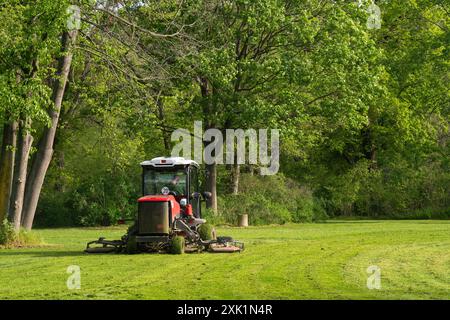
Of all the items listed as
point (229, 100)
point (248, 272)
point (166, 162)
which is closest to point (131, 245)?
point (166, 162)

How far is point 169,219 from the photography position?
2317cm

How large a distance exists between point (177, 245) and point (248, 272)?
4.86 meters

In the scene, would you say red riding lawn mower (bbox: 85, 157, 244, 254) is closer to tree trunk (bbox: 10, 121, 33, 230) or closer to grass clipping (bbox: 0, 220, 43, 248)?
grass clipping (bbox: 0, 220, 43, 248)

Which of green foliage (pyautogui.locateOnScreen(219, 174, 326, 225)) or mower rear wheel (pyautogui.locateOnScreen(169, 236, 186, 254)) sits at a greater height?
green foliage (pyautogui.locateOnScreen(219, 174, 326, 225))

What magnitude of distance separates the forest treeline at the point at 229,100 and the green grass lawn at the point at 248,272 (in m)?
5.79

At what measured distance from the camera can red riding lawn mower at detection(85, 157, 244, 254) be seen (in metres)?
23.2

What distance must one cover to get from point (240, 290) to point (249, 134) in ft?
86.7

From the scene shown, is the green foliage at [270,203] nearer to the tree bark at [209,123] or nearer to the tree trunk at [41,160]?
the tree bark at [209,123]

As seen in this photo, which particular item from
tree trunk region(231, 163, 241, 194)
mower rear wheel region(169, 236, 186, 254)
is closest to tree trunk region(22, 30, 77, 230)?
mower rear wheel region(169, 236, 186, 254)

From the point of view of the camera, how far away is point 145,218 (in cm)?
2317

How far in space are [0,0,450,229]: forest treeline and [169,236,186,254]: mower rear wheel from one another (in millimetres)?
5403

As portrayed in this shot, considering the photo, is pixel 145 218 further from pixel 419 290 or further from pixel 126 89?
pixel 419 290

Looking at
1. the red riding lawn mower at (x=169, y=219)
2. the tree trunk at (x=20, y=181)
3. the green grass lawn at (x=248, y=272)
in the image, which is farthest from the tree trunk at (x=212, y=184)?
the red riding lawn mower at (x=169, y=219)
